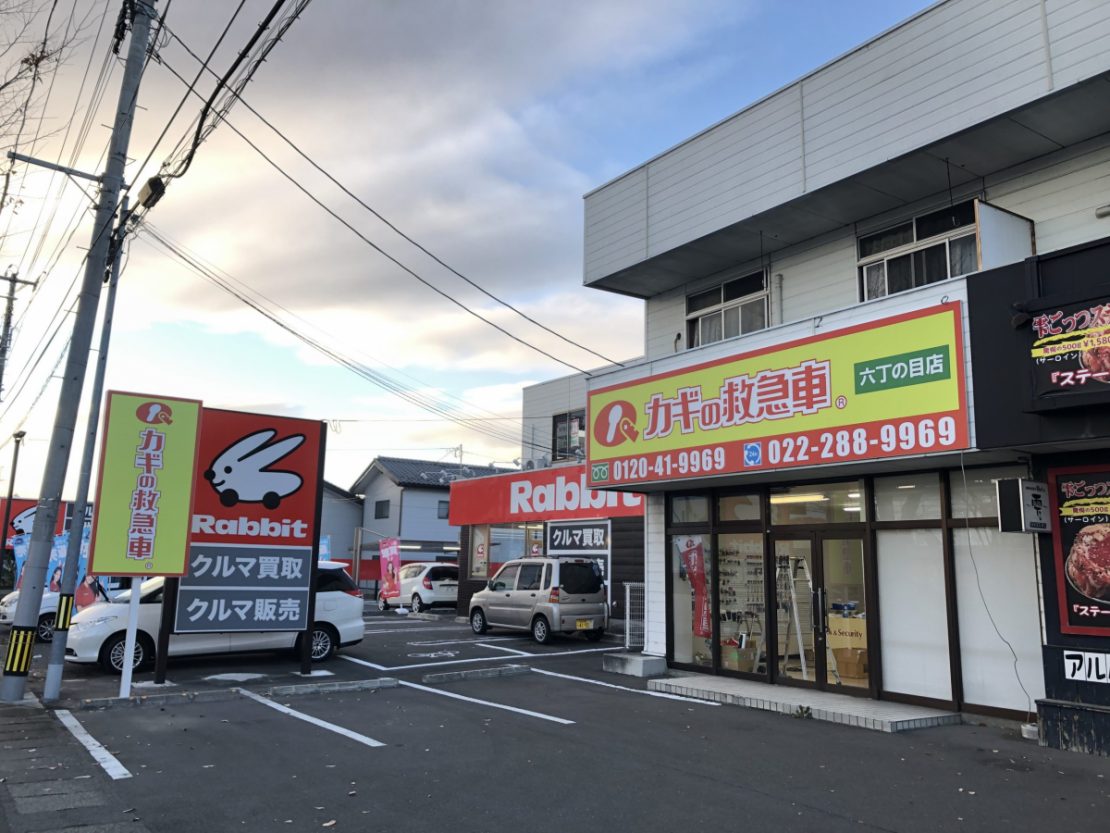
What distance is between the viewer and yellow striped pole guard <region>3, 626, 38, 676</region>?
1026 cm

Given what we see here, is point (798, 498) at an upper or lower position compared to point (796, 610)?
upper

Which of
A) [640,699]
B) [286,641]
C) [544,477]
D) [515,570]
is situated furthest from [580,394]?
[640,699]

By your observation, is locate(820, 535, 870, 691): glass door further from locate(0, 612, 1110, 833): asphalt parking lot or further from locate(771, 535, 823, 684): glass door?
locate(0, 612, 1110, 833): asphalt parking lot

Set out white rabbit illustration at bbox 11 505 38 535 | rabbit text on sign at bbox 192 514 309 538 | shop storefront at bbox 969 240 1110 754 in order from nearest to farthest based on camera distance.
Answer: shop storefront at bbox 969 240 1110 754 < rabbit text on sign at bbox 192 514 309 538 < white rabbit illustration at bbox 11 505 38 535

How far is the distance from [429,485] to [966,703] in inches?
1384

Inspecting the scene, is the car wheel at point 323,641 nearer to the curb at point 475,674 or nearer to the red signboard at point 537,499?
the curb at point 475,674

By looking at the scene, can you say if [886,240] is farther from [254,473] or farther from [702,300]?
[254,473]

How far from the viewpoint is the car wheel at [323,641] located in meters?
14.1

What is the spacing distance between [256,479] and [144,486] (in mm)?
1924

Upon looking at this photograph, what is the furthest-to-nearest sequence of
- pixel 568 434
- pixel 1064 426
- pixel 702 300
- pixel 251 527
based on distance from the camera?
pixel 568 434, pixel 702 300, pixel 251 527, pixel 1064 426

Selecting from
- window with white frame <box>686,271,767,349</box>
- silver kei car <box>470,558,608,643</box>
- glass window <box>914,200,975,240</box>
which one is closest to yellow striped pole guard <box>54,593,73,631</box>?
silver kei car <box>470,558,608,643</box>

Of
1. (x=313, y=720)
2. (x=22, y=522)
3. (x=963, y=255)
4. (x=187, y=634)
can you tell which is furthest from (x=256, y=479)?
(x=22, y=522)

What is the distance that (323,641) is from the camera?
14.1 metres

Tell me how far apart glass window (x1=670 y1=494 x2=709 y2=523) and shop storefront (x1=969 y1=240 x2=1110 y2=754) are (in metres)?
5.38
